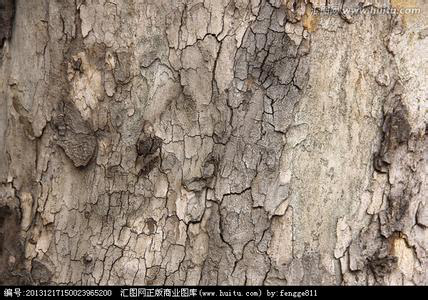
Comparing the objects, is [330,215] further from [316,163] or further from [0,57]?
[0,57]

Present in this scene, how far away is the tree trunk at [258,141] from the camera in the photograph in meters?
1.47

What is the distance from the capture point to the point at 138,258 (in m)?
1.51

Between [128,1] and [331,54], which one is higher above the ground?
[128,1]

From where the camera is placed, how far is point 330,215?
1481 mm

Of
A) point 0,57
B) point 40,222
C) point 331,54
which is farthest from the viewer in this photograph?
point 0,57

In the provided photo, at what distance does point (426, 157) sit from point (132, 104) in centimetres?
83

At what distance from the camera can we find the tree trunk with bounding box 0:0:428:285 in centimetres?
147

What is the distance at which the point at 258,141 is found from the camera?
57.9 inches

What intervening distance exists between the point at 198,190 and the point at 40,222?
508mm

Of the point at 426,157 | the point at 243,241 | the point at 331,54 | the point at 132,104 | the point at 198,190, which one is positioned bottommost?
the point at 243,241

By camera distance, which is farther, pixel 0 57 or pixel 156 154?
pixel 0 57

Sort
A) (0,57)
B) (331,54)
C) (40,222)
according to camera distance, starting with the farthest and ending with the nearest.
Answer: (0,57), (40,222), (331,54)

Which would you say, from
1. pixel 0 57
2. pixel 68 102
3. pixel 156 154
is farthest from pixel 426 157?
pixel 0 57
